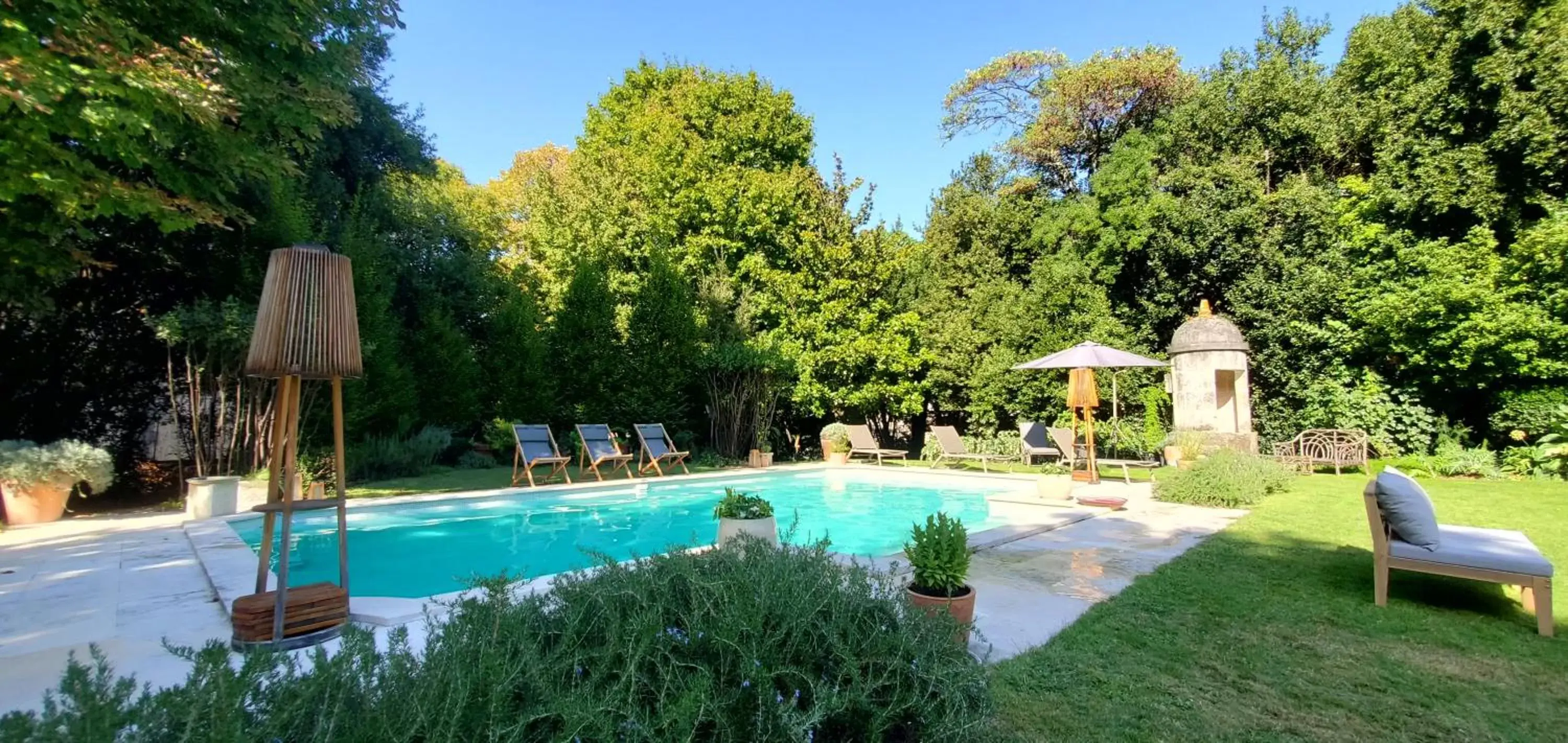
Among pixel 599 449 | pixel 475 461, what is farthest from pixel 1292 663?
pixel 475 461

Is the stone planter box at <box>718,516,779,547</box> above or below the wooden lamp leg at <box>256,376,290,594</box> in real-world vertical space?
below

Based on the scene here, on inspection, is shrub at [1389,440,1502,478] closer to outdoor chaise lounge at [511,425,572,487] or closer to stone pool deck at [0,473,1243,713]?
stone pool deck at [0,473,1243,713]

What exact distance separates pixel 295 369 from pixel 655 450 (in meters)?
8.24

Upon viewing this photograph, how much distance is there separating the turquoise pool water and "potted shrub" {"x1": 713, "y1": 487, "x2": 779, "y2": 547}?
12.3 inches

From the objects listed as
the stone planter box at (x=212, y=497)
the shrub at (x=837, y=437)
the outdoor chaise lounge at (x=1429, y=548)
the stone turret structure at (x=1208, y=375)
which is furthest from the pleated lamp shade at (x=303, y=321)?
the stone turret structure at (x=1208, y=375)

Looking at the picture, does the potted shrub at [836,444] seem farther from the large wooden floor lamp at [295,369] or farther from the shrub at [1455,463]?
the large wooden floor lamp at [295,369]

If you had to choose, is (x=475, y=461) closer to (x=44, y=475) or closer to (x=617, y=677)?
(x=44, y=475)

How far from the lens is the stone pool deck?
125 inches

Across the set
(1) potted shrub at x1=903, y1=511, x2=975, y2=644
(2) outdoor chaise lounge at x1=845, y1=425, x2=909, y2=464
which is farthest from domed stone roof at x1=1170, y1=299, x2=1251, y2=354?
(1) potted shrub at x1=903, y1=511, x2=975, y2=644

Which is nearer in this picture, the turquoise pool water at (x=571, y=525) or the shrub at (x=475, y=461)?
the turquoise pool water at (x=571, y=525)

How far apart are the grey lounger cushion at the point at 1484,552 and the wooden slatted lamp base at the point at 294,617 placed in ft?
18.5

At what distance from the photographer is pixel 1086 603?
402cm

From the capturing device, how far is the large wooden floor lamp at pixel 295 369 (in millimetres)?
3260

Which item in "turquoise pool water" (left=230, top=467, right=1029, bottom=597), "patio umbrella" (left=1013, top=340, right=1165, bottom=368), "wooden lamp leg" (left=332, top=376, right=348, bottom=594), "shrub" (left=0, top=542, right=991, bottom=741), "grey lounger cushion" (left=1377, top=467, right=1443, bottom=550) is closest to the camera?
"shrub" (left=0, top=542, right=991, bottom=741)
